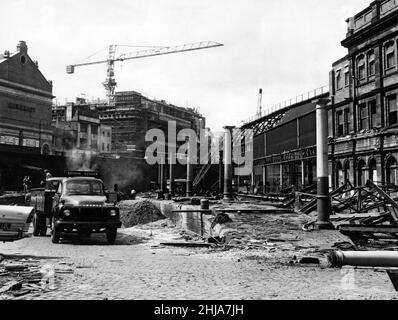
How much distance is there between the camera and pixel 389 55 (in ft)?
90.8

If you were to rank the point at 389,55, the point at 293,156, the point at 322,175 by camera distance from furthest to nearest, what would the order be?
the point at 293,156, the point at 389,55, the point at 322,175

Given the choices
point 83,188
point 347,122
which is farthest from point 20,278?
point 347,122

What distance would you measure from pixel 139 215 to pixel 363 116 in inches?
673

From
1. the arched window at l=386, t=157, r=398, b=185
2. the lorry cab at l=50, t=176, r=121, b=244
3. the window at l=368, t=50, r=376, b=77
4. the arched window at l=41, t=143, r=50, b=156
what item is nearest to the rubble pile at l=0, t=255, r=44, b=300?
the lorry cab at l=50, t=176, r=121, b=244

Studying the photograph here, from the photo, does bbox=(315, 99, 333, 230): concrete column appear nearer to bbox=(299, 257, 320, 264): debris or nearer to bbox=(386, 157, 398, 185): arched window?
bbox=(299, 257, 320, 264): debris

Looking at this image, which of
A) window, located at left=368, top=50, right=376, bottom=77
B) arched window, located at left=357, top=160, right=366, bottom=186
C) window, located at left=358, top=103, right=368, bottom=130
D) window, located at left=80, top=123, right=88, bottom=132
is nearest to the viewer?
window, located at left=368, top=50, right=376, bottom=77

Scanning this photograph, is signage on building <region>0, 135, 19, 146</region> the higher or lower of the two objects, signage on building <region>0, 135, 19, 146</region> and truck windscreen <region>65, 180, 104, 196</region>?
the higher

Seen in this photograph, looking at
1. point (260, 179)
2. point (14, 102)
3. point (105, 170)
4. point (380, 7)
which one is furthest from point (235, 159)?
point (14, 102)

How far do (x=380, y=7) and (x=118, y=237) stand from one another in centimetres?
2259

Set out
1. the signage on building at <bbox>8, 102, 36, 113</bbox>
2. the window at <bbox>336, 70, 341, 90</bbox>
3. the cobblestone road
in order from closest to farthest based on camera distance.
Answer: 1. the cobblestone road
2. the window at <bbox>336, 70, 341, 90</bbox>
3. the signage on building at <bbox>8, 102, 36, 113</bbox>

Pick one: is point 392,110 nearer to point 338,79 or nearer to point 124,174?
point 338,79

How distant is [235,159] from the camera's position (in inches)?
2029

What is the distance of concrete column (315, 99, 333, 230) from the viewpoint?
540 inches

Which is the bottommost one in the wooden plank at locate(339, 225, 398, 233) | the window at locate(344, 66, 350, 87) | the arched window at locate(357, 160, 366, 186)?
the wooden plank at locate(339, 225, 398, 233)
